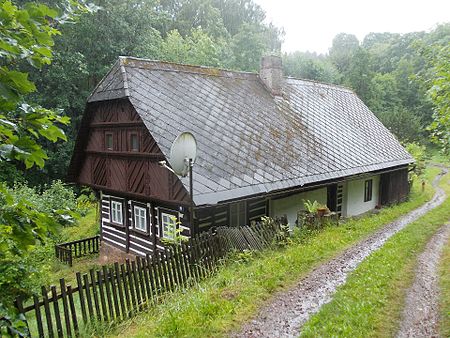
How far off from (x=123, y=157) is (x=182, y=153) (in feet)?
15.5

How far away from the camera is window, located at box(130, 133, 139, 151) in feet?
38.9

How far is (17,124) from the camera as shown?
2.43 meters

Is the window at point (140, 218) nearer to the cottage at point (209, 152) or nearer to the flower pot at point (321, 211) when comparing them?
the cottage at point (209, 152)

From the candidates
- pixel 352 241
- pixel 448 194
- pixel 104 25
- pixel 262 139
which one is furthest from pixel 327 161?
pixel 104 25

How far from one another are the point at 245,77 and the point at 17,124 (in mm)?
14943

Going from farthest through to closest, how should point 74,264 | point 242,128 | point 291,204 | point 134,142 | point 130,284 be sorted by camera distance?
point 74,264 → point 291,204 → point 242,128 → point 134,142 → point 130,284

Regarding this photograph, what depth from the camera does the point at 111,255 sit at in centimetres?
1445

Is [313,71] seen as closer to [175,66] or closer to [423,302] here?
[175,66]

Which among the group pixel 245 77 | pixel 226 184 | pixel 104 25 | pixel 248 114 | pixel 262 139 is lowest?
pixel 226 184

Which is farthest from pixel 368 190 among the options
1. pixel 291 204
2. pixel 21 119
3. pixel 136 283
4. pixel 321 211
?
pixel 21 119

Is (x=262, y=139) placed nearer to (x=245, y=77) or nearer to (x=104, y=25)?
(x=245, y=77)

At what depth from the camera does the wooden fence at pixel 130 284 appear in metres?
6.07

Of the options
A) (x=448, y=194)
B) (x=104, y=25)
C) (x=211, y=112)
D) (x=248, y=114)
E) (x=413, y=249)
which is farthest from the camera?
(x=104, y=25)

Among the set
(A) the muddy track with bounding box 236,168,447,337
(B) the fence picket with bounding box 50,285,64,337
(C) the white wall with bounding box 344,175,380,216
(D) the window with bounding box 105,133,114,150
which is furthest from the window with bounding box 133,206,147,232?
(C) the white wall with bounding box 344,175,380,216
